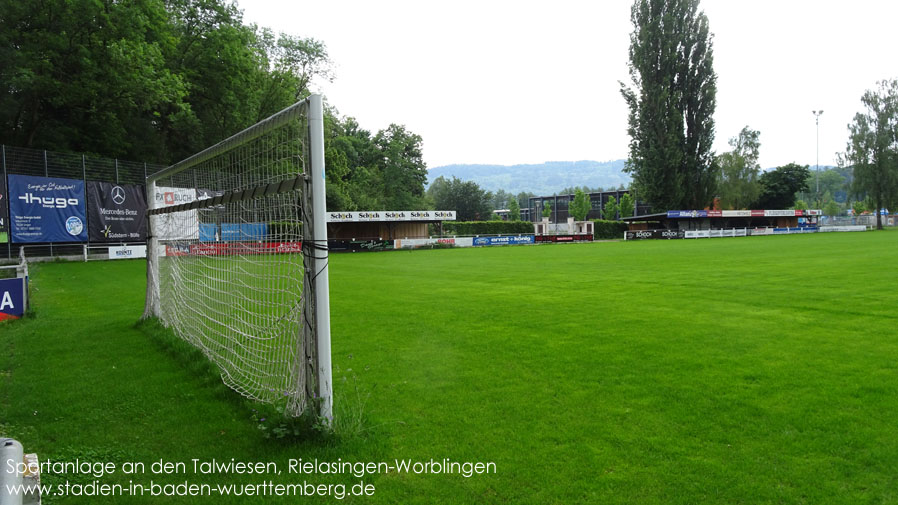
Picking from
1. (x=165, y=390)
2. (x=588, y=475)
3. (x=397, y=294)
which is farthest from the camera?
(x=397, y=294)

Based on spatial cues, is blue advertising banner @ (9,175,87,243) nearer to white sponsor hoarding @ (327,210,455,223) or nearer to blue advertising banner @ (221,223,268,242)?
white sponsor hoarding @ (327,210,455,223)

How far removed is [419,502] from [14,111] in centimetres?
3168

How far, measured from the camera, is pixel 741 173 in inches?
2746

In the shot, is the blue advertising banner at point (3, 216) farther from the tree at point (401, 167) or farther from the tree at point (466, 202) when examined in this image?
the tree at point (466, 202)

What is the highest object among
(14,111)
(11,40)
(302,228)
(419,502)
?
(11,40)

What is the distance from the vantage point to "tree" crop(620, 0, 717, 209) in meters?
48.9

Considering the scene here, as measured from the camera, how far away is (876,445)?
11.4ft

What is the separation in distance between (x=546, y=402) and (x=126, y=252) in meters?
26.6

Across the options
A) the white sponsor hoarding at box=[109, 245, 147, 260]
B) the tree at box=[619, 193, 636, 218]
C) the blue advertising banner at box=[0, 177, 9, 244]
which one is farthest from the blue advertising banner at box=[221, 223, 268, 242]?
the tree at box=[619, 193, 636, 218]

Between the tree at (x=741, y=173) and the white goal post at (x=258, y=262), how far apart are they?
72.5 metres

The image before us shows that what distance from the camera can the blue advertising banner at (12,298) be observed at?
29.5 feet

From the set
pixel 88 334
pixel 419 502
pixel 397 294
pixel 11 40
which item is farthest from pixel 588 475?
pixel 11 40

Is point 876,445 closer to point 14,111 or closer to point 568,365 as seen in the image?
point 568,365

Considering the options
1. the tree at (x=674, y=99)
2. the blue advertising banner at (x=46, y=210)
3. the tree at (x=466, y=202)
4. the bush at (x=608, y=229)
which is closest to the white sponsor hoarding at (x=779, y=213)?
the tree at (x=674, y=99)
